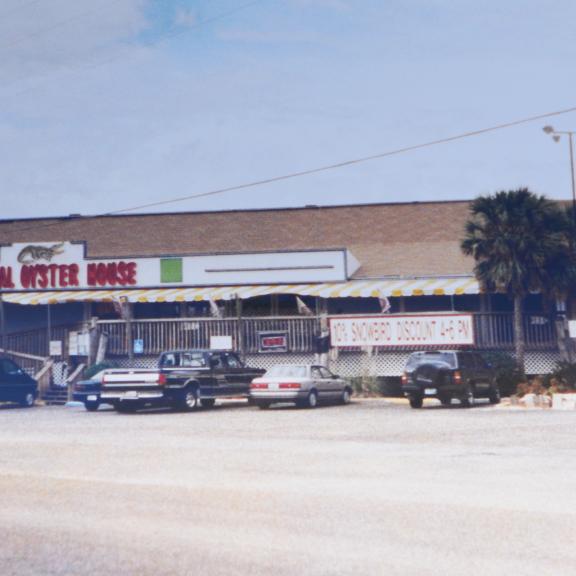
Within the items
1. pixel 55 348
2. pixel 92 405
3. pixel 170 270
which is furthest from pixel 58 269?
pixel 92 405

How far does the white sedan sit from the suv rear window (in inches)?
101

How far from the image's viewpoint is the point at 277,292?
36531mm

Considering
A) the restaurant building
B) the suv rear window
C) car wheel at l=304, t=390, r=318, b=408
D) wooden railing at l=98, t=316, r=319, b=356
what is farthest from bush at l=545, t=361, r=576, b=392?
wooden railing at l=98, t=316, r=319, b=356

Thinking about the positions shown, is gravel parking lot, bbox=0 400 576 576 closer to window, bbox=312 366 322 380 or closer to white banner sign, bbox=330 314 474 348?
window, bbox=312 366 322 380

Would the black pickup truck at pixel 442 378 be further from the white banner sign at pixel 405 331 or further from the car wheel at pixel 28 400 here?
the car wheel at pixel 28 400

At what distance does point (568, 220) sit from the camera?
106 ft

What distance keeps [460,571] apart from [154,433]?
520 inches

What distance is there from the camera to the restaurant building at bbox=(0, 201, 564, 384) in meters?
33.0

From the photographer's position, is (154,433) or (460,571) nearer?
(460,571)

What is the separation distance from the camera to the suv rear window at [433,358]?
2664 cm

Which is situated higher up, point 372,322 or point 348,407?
point 372,322

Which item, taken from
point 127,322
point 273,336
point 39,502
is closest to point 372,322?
point 273,336

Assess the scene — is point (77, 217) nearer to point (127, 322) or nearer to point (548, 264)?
point (127, 322)

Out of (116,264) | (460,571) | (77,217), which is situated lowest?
(460,571)
